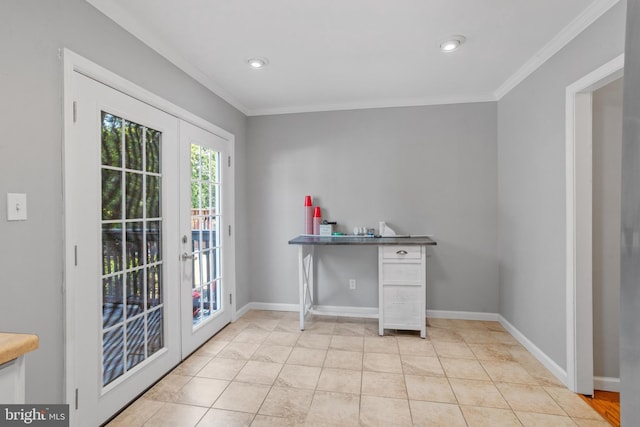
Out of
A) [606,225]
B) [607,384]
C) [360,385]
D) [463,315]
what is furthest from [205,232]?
[607,384]

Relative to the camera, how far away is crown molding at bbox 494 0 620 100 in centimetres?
182

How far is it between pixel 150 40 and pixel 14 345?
6.72ft

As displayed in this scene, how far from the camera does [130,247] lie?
2.00 metres

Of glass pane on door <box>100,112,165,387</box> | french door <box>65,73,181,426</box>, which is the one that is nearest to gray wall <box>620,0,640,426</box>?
french door <box>65,73,181,426</box>

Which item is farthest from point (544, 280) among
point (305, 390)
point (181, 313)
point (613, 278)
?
point (181, 313)

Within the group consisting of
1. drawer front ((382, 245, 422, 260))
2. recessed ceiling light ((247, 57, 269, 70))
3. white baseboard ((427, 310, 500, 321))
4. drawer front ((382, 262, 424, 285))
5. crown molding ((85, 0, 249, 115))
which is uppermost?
recessed ceiling light ((247, 57, 269, 70))

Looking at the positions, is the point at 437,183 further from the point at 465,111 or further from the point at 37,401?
the point at 37,401

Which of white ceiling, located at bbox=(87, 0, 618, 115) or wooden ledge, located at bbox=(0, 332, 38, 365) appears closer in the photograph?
wooden ledge, located at bbox=(0, 332, 38, 365)

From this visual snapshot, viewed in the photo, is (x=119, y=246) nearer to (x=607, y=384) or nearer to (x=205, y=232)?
(x=205, y=232)

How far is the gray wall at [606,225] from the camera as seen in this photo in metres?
2.08

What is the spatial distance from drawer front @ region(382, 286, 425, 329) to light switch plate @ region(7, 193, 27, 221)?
8.65 feet

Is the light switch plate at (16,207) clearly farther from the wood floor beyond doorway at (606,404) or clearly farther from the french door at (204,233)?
the wood floor beyond doorway at (606,404)

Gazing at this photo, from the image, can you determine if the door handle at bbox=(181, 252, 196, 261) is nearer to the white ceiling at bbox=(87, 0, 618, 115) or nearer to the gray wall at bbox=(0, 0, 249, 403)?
the gray wall at bbox=(0, 0, 249, 403)

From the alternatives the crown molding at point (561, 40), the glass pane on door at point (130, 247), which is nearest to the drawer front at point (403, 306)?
the glass pane on door at point (130, 247)
